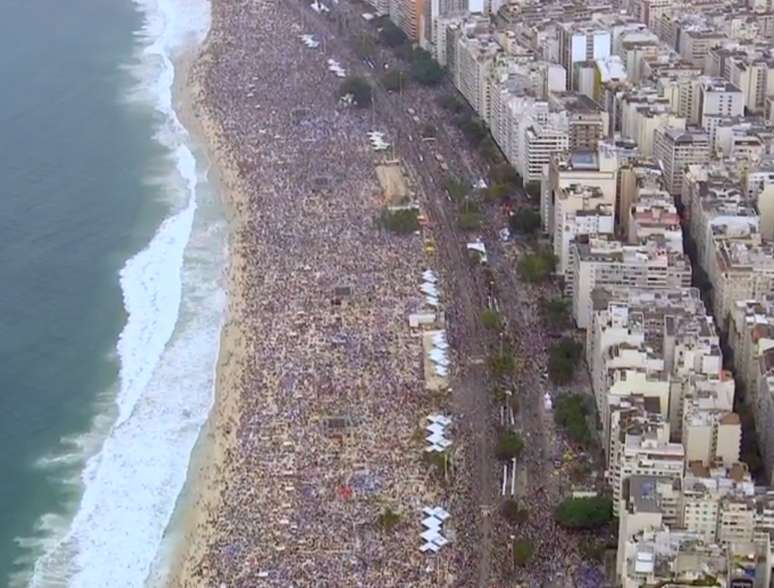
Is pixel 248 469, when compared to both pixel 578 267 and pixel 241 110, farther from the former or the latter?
pixel 241 110

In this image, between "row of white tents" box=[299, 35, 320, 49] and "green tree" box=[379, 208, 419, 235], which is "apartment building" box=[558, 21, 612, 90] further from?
"green tree" box=[379, 208, 419, 235]

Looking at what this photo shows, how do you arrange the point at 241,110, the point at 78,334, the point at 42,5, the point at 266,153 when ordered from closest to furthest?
the point at 78,334, the point at 266,153, the point at 241,110, the point at 42,5

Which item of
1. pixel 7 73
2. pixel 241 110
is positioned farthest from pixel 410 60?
pixel 7 73

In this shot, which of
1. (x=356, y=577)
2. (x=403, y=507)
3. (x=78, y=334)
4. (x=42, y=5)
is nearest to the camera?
(x=356, y=577)

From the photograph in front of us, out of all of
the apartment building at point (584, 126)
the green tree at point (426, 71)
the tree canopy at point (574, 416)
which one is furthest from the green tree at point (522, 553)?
the green tree at point (426, 71)

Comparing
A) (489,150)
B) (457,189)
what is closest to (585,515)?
(457,189)

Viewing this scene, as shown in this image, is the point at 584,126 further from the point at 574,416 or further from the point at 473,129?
the point at 574,416

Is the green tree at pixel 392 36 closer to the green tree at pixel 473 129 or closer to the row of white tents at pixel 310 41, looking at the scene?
the row of white tents at pixel 310 41
